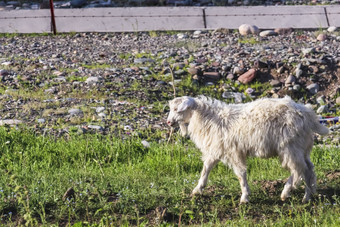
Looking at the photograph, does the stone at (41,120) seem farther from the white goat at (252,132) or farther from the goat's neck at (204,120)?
the goat's neck at (204,120)

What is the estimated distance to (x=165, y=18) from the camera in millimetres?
14102

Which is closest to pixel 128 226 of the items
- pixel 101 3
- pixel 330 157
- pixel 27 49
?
pixel 330 157

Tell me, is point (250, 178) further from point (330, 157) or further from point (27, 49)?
point (27, 49)

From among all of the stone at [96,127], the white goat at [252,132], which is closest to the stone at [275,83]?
the stone at [96,127]

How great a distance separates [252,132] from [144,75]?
16.7 ft

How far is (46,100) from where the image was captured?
32.2ft

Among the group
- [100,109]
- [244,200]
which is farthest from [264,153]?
[100,109]

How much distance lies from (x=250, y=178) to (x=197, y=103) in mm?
1179

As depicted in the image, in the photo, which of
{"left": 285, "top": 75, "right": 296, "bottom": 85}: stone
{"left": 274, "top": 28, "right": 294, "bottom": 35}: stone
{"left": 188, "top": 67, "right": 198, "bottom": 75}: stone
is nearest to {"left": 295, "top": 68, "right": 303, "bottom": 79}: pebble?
{"left": 285, "top": 75, "right": 296, "bottom": 85}: stone

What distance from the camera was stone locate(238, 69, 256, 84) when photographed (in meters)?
10.8

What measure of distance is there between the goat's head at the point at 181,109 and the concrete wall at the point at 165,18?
292 inches

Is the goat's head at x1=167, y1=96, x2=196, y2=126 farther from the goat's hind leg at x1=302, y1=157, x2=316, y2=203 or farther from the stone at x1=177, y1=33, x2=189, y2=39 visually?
the stone at x1=177, y1=33, x2=189, y2=39

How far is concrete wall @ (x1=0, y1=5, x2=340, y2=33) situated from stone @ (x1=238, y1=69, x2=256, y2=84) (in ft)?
9.77

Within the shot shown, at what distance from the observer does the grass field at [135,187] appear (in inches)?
229
